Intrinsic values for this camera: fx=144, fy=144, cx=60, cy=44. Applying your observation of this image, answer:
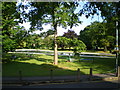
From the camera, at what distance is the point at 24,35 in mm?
19750

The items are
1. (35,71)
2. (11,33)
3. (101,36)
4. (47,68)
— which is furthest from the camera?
(101,36)

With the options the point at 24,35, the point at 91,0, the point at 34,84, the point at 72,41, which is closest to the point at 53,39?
the point at 72,41

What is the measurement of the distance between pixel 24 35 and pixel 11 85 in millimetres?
10808

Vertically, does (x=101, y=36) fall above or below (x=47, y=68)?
above

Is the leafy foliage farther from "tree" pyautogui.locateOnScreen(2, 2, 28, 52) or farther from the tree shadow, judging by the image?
"tree" pyautogui.locateOnScreen(2, 2, 28, 52)

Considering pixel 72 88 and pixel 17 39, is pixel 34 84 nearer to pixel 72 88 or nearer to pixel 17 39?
pixel 72 88

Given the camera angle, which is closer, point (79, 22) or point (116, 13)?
point (116, 13)

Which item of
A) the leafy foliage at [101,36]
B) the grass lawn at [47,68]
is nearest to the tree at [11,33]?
the grass lawn at [47,68]

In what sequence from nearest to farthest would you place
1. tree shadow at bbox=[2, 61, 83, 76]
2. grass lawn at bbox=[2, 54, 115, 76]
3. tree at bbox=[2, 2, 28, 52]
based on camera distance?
tree shadow at bbox=[2, 61, 83, 76] → grass lawn at bbox=[2, 54, 115, 76] → tree at bbox=[2, 2, 28, 52]

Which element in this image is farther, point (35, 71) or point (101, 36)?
point (101, 36)

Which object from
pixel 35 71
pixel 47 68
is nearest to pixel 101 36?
pixel 47 68

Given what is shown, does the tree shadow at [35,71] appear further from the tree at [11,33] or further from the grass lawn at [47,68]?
the tree at [11,33]

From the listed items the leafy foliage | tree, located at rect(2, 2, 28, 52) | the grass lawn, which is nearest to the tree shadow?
the grass lawn

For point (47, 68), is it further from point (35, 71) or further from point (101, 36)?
point (101, 36)
